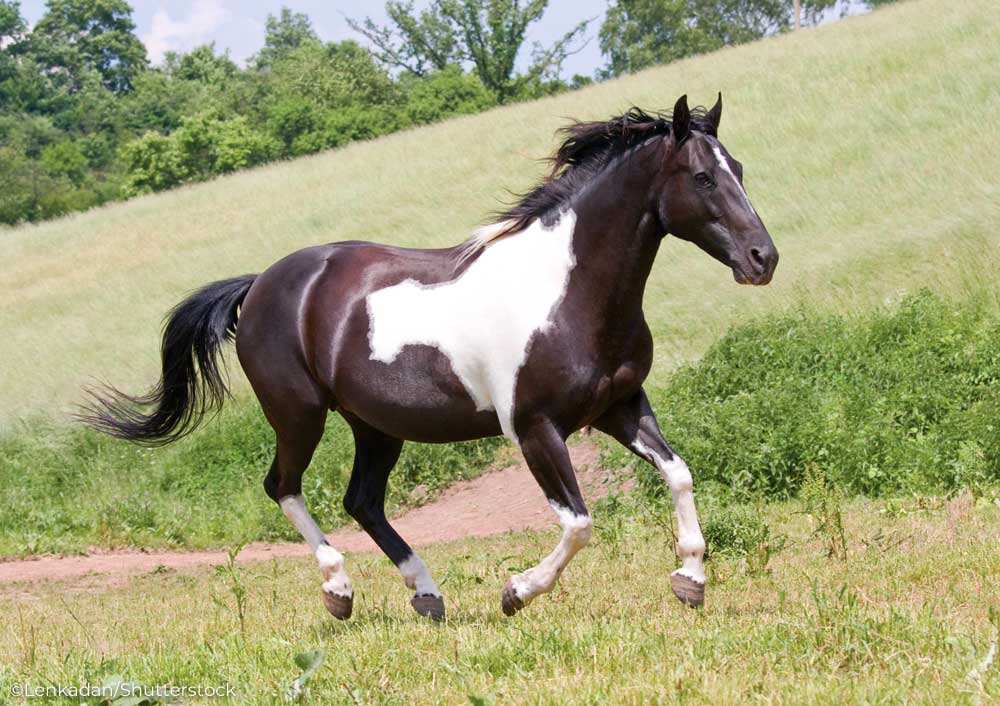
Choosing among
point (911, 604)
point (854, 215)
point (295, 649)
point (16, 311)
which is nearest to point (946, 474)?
point (911, 604)

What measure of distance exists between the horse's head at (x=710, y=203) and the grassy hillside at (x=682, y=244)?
801 cm

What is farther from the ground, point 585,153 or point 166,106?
point 166,106

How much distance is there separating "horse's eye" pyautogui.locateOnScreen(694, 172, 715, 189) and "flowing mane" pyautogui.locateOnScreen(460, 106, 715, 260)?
34cm

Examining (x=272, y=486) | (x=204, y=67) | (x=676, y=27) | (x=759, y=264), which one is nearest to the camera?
(x=759, y=264)

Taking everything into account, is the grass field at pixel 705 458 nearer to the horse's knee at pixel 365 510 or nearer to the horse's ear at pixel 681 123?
the horse's knee at pixel 365 510

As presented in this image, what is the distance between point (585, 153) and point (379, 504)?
224 cm

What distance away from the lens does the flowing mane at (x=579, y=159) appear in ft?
18.7

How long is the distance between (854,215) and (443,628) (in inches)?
549

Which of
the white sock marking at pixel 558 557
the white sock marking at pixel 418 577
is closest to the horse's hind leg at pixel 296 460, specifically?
the white sock marking at pixel 418 577

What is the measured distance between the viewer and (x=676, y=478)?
541cm

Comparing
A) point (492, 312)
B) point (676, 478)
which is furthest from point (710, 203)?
point (676, 478)

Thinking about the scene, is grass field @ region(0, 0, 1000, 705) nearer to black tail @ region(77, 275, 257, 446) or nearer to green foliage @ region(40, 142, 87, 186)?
black tail @ region(77, 275, 257, 446)

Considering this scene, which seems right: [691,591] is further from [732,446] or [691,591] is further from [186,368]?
[732,446]

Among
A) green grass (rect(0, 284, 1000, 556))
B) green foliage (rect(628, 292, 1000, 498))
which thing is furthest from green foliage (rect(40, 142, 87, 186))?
green foliage (rect(628, 292, 1000, 498))
